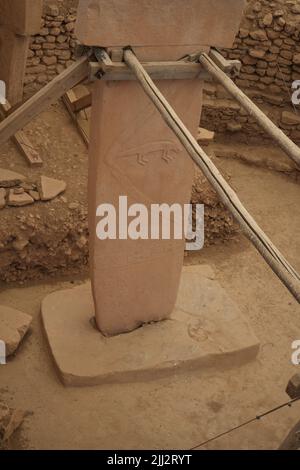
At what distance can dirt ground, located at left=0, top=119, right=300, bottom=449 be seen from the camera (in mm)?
4406

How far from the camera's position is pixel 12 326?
4961 millimetres

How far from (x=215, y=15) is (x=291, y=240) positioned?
332cm

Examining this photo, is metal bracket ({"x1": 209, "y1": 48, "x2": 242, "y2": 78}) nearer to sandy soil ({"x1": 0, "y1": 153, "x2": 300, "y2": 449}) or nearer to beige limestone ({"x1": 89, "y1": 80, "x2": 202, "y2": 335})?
beige limestone ({"x1": 89, "y1": 80, "x2": 202, "y2": 335})

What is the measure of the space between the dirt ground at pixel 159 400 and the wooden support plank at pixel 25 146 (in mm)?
498

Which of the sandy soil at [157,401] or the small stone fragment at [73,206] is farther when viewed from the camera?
the small stone fragment at [73,206]

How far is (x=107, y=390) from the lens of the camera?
469 centimetres

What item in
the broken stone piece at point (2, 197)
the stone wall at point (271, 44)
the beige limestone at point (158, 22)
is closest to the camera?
the beige limestone at point (158, 22)

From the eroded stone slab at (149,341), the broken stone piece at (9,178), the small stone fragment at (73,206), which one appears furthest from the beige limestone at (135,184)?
the broken stone piece at (9,178)

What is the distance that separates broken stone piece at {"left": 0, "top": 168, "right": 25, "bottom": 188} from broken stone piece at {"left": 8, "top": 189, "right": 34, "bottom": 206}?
0.27ft

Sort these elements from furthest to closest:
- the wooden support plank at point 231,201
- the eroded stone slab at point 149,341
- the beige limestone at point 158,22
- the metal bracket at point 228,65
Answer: the eroded stone slab at point 149,341 → the metal bracket at point 228,65 → the beige limestone at point 158,22 → the wooden support plank at point 231,201

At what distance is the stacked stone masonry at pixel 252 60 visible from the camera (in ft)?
22.9

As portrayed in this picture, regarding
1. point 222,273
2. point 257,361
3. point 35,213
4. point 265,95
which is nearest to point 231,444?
point 257,361

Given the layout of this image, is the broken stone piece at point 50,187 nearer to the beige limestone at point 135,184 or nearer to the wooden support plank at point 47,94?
the beige limestone at point 135,184

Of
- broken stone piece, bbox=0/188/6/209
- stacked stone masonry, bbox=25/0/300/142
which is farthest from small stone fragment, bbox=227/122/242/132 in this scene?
broken stone piece, bbox=0/188/6/209
